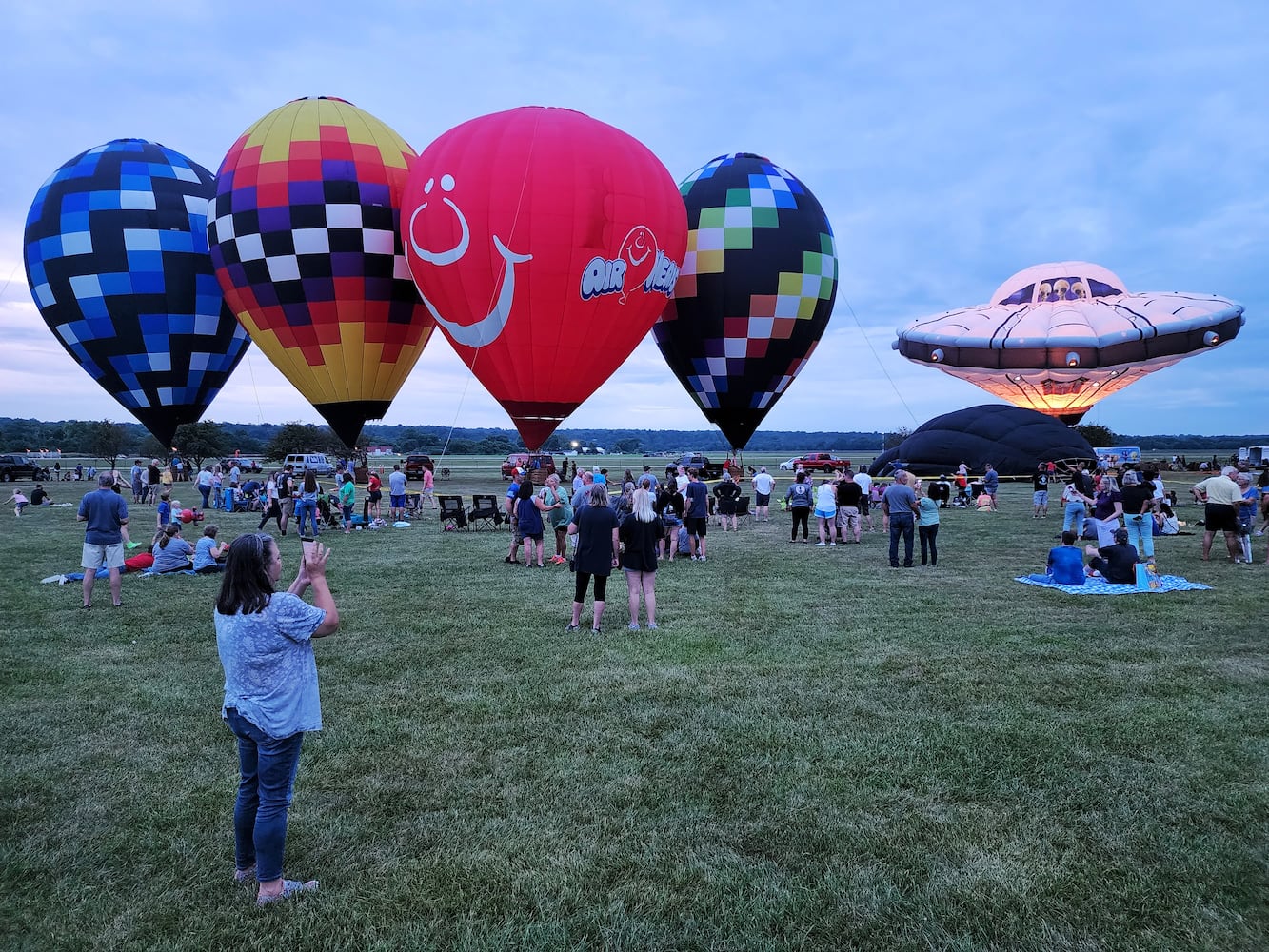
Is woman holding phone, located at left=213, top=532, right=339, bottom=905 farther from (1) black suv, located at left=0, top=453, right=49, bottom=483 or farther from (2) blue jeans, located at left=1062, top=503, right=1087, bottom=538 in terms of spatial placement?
(1) black suv, located at left=0, top=453, right=49, bottom=483

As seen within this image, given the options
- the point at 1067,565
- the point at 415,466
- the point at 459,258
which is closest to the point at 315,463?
the point at 415,466

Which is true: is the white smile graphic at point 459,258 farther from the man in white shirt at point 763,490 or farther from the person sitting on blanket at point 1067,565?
the person sitting on blanket at point 1067,565

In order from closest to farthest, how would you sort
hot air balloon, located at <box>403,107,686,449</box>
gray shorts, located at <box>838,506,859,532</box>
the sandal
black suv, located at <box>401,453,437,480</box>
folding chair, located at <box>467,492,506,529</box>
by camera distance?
the sandal < gray shorts, located at <box>838,506,859,532</box> < hot air balloon, located at <box>403,107,686,449</box> < folding chair, located at <box>467,492,506,529</box> < black suv, located at <box>401,453,437,480</box>

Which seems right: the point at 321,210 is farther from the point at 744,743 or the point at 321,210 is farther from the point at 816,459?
the point at 816,459

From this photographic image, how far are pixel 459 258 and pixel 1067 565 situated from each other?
14232 mm

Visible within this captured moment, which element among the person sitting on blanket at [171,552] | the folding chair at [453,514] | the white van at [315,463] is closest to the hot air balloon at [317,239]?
the folding chair at [453,514]

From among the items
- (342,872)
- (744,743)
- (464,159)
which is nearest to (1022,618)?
(744,743)

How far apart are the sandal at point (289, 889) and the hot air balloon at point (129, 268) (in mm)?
26000

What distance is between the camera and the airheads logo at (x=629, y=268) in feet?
60.4

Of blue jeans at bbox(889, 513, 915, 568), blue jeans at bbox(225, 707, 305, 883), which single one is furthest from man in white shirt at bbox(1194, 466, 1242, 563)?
blue jeans at bbox(225, 707, 305, 883)

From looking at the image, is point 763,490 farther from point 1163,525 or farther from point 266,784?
point 266,784

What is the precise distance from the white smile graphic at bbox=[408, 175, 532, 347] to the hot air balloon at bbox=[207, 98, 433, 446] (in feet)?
10.4

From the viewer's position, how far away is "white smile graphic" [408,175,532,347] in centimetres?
1795

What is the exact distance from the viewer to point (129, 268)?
80.2 ft
